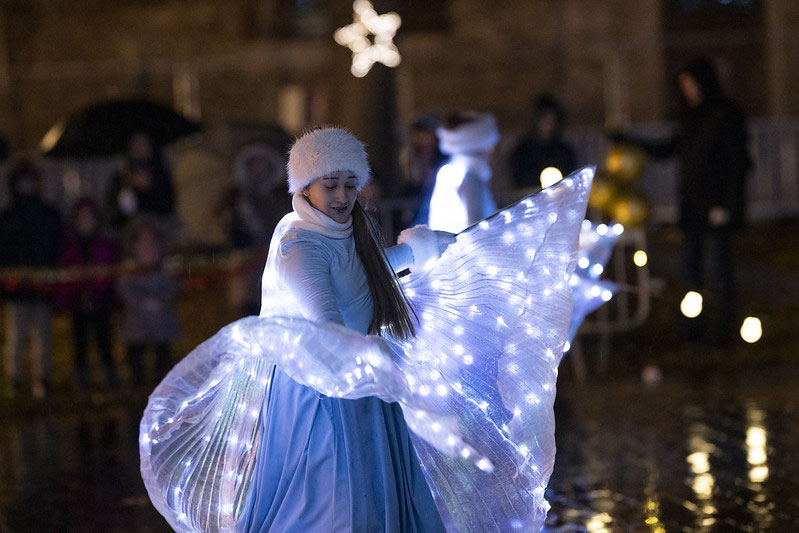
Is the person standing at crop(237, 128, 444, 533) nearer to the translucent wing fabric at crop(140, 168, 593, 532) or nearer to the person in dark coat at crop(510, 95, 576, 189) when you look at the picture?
the translucent wing fabric at crop(140, 168, 593, 532)

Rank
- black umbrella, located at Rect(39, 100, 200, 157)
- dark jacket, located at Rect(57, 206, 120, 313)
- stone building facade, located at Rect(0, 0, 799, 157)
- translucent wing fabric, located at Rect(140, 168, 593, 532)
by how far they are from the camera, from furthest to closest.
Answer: stone building facade, located at Rect(0, 0, 799, 157) → black umbrella, located at Rect(39, 100, 200, 157) → dark jacket, located at Rect(57, 206, 120, 313) → translucent wing fabric, located at Rect(140, 168, 593, 532)

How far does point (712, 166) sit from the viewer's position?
11039 millimetres

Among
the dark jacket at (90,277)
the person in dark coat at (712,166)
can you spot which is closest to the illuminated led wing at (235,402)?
the dark jacket at (90,277)

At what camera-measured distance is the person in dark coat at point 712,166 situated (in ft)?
36.0

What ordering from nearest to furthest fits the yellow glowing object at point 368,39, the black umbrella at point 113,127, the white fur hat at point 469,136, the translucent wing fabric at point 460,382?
the translucent wing fabric at point 460,382
the white fur hat at point 469,136
the yellow glowing object at point 368,39
the black umbrella at point 113,127

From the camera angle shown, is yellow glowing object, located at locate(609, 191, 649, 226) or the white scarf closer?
the white scarf

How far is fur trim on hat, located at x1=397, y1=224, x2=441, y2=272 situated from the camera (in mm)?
5309

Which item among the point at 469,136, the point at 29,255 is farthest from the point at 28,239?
the point at 469,136

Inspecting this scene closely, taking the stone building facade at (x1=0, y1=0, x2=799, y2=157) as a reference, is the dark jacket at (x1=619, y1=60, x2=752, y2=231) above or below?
below

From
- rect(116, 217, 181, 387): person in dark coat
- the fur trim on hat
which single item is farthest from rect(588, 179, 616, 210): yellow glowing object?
the fur trim on hat

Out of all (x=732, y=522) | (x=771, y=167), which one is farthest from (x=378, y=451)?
(x=771, y=167)

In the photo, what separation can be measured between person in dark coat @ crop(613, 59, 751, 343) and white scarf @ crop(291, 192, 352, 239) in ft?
21.0

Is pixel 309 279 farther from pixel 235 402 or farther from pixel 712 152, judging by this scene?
pixel 712 152

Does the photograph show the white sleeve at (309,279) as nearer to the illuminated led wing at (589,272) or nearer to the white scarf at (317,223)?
the white scarf at (317,223)
